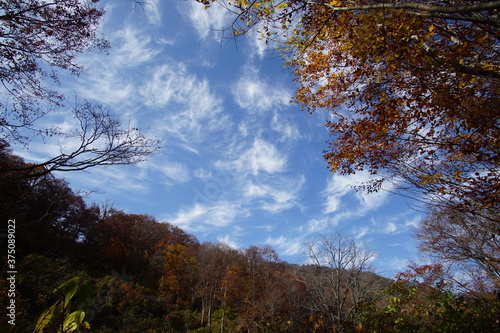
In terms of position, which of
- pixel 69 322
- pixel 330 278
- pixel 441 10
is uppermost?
pixel 441 10

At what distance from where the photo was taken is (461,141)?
11.7 feet

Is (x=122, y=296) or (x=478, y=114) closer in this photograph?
(x=478, y=114)

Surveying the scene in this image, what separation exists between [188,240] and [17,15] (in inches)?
1732

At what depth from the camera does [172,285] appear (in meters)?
26.3

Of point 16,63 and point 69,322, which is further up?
point 16,63

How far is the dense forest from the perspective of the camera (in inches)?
195

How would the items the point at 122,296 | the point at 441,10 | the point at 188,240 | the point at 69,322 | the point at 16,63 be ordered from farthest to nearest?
the point at 188,240 → the point at 122,296 → the point at 16,63 → the point at 69,322 → the point at 441,10

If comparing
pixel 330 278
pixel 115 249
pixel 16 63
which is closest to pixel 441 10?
pixel 16 63

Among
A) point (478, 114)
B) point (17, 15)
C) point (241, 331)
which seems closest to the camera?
point (478, 114)

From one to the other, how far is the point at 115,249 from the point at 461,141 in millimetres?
34487

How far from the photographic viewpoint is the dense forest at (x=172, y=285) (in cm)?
495

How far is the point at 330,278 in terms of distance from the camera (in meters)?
11.6

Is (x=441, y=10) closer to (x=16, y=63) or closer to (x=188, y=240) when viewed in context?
(x=16, y=63)

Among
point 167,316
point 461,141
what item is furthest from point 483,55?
point 167,316
